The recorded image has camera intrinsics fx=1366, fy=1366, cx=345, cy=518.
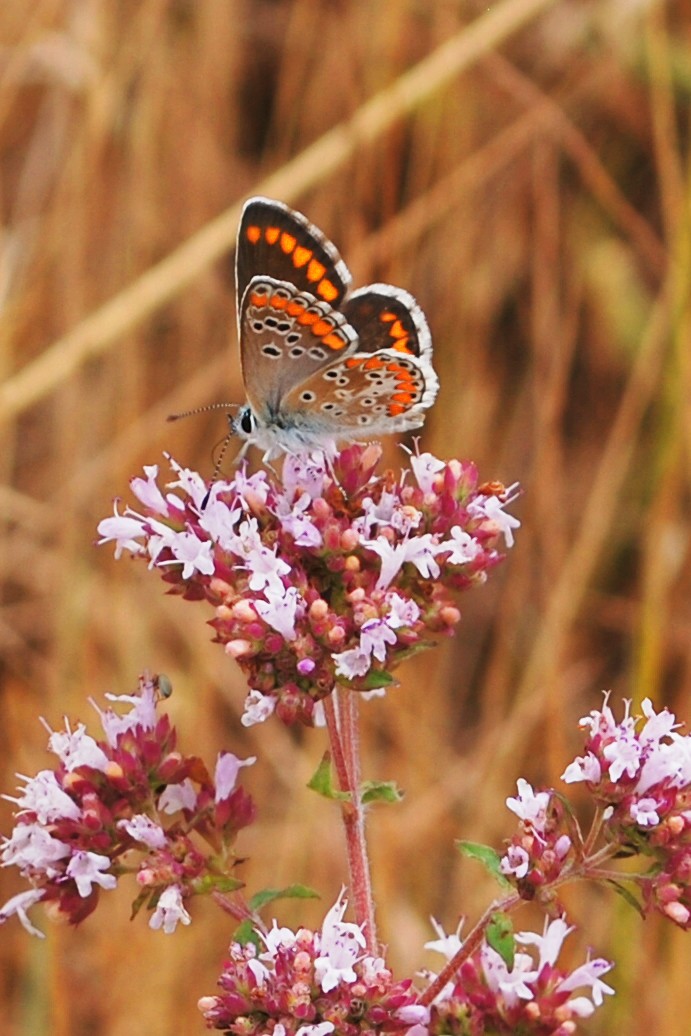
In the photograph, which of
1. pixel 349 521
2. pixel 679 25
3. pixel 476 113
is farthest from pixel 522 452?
pixel 349 521

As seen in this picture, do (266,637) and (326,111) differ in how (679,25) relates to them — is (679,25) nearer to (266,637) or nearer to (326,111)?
(326,111)

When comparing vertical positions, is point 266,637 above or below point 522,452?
below

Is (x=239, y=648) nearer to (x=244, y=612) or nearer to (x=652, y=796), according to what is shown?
(x=244, y=612)

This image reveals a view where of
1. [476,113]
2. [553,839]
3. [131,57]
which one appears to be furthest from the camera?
[476,113]

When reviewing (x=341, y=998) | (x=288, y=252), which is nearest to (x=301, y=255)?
(x=288, y=252)

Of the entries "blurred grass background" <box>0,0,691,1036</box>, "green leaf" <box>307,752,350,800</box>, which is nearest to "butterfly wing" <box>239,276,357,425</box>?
"green leaf" <box>307,752,350,800</box>

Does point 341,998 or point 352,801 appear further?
point 352,801
